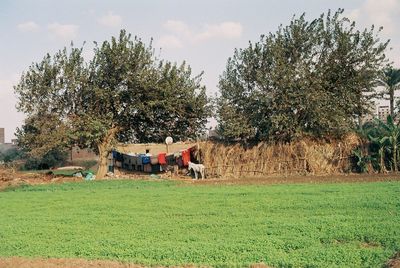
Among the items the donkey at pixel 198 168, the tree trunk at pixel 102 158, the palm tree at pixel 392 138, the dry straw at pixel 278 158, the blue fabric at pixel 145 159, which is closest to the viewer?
the palm tree at pixel 392 138

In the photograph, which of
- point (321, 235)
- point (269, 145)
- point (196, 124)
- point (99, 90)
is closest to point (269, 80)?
point (269, 145)

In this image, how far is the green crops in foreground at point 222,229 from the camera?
8.77m

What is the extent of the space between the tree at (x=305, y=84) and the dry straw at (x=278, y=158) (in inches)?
31.5

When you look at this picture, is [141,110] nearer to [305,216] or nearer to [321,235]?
[305,216]

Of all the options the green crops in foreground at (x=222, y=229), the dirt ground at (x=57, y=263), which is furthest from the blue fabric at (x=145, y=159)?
the dirt ground at (x=57, y=263)

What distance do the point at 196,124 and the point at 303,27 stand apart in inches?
409

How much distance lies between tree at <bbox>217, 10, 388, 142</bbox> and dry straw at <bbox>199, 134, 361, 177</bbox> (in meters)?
0.80

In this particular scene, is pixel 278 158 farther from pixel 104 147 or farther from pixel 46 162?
pixel 46 162

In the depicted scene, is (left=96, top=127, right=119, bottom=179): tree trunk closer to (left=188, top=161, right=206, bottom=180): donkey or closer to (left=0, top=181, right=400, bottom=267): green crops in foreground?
(left=188, top=161, right=206, bottom=180): donkey

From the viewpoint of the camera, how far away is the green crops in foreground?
345 inches

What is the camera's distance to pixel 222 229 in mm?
11281

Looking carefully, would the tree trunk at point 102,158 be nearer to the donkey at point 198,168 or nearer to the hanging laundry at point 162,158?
the hanging laundry at point 162,158

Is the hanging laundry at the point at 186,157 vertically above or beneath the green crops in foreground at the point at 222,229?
above

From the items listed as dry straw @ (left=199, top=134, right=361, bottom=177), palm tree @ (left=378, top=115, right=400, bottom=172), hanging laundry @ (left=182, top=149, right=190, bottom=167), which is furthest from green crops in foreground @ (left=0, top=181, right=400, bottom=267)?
hanging laundry @ (left=182, top=149, right=190, bottom=167)
